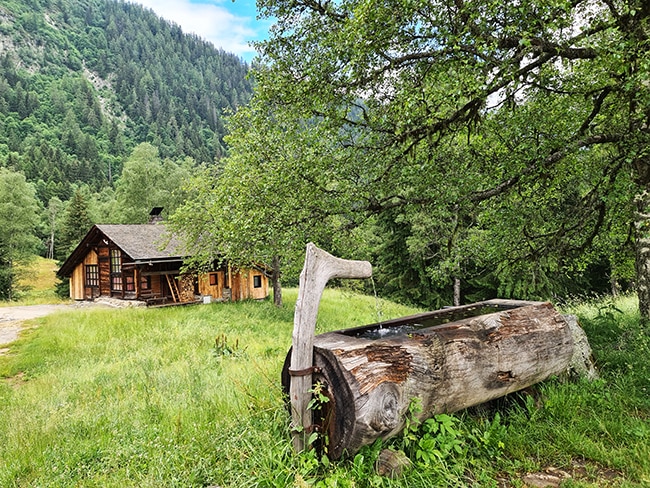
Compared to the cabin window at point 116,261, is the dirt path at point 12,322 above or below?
below

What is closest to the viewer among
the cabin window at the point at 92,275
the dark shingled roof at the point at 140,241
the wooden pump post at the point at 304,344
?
the wooden pump post at the point at 304,344

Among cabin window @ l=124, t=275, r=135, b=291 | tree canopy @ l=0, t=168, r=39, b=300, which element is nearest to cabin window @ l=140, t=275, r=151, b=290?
cabin window @ l=124, t=275, r=135, b=291

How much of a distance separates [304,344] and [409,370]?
3.00 ft

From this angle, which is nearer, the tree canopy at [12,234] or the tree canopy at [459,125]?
the tree canopy at [459,125]

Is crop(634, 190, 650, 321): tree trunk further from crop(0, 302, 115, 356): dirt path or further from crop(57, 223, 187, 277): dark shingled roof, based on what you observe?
crop(57, 223, 187, 277): dark shingled roof

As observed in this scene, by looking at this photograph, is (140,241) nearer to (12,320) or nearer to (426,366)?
(12,320)

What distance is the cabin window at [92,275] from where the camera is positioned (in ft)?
77.0

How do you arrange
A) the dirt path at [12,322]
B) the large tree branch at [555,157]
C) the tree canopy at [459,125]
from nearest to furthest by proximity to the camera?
the tree canopy at [459,125] → the large tree branch at [555,157] → the dirt path at [12,322]

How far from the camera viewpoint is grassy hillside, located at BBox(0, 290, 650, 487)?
9.58 ft

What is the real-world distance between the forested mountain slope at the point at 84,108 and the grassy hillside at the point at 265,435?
52499mm

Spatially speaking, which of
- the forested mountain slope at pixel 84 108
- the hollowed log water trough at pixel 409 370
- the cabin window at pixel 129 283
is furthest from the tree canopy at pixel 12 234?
the hollowed log water trough at pixel 409 370

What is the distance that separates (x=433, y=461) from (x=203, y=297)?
2012 cm

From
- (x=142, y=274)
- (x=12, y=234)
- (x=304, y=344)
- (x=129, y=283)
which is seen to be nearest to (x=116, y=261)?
(x=129, y=283)

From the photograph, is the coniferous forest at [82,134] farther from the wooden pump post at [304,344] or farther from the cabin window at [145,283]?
the wooden pump post at [304,344]
